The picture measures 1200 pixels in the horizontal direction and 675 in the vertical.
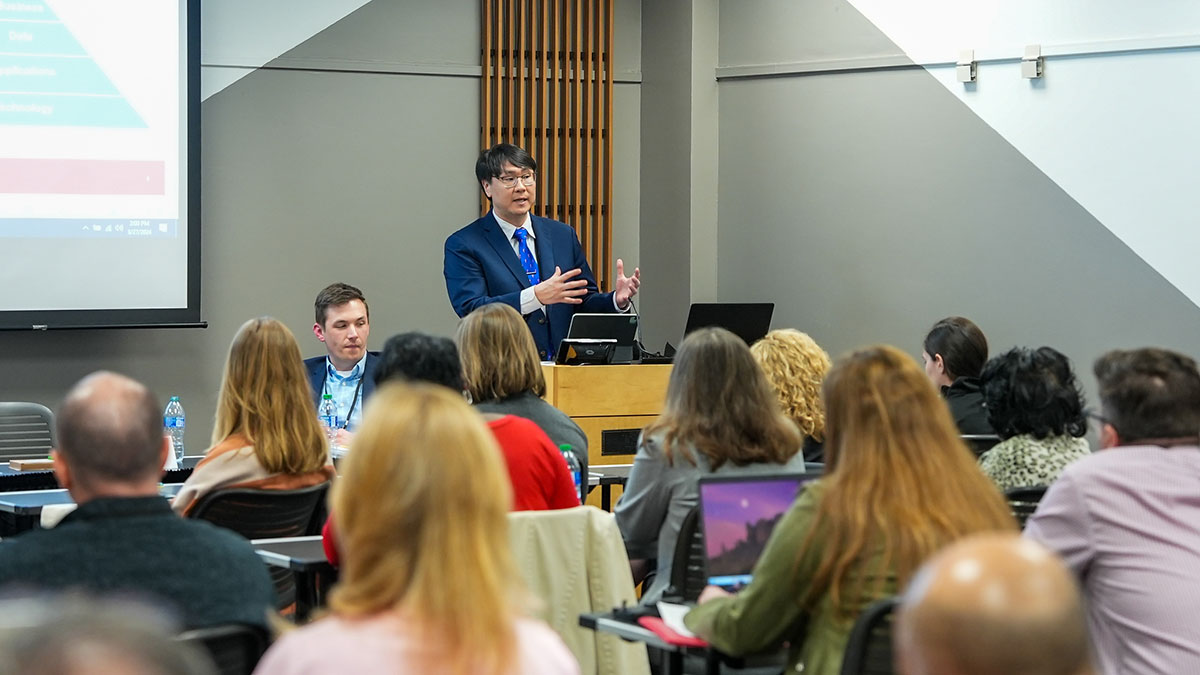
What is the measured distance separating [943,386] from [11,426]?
3.58 meters

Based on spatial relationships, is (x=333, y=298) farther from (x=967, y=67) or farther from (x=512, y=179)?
(x=967, y=67)

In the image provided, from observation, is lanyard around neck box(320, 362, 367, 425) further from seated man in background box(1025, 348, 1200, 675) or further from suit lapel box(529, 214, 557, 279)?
seated man in background box(1025, 348, 1200, 675)

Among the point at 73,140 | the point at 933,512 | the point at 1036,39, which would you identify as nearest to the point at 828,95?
the point at 1036,39

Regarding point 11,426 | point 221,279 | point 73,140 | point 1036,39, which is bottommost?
point 11,426

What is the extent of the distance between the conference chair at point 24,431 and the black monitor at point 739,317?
267 centimetres

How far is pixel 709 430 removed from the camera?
10.9 ft

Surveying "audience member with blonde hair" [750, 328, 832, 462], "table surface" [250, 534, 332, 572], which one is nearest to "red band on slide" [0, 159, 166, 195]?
"table surface" [250, 534, 332, 572]

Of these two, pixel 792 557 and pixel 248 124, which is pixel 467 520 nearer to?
pixel 792 557

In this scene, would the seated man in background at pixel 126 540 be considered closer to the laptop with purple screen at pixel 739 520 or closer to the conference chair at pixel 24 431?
the laptop with purple screen at pixel 739 520

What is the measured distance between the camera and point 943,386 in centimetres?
469

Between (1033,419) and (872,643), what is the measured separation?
5.39 feet

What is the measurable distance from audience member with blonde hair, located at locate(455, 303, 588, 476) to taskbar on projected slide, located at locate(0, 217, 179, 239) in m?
3.55

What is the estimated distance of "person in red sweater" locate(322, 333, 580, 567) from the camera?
10.4ft

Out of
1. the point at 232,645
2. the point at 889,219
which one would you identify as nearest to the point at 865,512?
the point at 232,645
